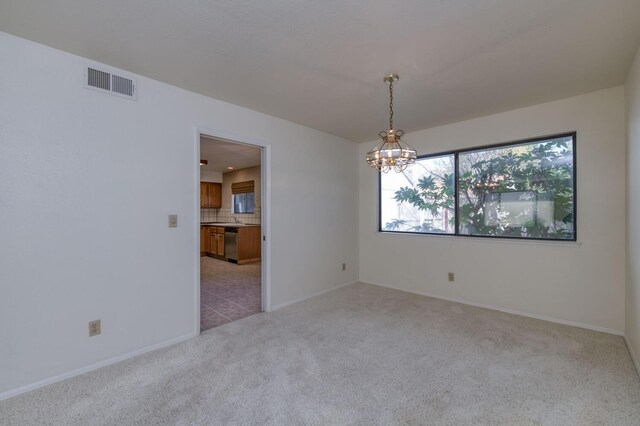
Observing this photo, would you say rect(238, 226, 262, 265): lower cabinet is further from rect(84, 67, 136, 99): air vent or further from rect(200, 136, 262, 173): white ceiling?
rect(84, 67, 136, 99): air vent

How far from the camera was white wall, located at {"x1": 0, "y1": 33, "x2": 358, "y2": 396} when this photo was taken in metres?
2.04

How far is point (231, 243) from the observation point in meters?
7.09

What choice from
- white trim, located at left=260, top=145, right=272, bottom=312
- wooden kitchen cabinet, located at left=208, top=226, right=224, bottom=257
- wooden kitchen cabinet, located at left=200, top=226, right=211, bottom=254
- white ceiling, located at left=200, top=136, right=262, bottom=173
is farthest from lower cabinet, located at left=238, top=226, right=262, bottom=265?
white trim, located at left=260, top=145, right=272, bottom=312

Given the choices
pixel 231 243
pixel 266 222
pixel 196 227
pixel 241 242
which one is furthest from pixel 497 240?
pixel 231 243

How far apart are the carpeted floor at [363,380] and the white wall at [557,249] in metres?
0.35

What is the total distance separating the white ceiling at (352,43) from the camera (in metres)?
1.76

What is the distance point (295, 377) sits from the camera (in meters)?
2.21

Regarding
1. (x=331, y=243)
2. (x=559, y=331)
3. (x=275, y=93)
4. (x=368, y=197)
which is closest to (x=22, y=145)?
(x=275, y=93)

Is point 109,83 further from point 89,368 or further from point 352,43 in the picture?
point 89,368

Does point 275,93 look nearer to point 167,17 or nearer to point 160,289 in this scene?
point 167,17

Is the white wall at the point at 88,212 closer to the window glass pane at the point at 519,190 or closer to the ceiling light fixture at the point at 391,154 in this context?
the ceiling light fixture at the point at 391,154

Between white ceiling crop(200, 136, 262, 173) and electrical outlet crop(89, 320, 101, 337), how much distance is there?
2861 mm

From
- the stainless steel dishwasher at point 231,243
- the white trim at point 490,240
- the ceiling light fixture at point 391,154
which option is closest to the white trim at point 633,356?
the white trim at point 490,240

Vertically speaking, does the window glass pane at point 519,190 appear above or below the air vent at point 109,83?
below
